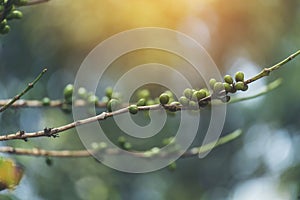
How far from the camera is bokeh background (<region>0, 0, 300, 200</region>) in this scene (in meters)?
1.71

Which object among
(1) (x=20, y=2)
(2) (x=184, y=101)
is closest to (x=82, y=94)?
(1) (x=20, y=2)

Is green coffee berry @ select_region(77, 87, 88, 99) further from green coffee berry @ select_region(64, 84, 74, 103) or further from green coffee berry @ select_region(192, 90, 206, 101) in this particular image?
green coffee berry @ select_region(192, 90, 206, 101)

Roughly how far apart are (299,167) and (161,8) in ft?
3.08

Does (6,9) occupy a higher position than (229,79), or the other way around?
(6,9)

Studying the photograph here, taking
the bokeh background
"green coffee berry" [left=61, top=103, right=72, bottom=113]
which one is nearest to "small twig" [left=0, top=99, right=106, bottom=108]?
"green coffee berry" [left=61, top=103, right=72, bottom=113]

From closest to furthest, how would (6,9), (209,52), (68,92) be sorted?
1. (6,9)
2. (68,92)
3. (209,52)

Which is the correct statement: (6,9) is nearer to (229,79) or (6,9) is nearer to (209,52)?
(229,79)

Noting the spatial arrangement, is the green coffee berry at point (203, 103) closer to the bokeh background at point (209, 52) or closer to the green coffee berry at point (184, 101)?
the green coffee berry at point (184, 101)

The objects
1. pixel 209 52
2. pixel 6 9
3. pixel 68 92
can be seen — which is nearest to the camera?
pixel 6 9

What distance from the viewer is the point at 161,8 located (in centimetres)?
201

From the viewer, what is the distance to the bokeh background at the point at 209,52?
5.59ft

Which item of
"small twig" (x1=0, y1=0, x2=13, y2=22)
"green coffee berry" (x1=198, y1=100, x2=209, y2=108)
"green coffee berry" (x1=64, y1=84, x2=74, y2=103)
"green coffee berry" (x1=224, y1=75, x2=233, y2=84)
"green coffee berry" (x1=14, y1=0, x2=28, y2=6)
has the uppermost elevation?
"green coffee berry" (x1=14, y1=0, x2=28, y2=6)

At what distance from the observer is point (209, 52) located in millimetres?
2004

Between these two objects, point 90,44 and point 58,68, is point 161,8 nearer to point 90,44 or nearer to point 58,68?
point 90,44
